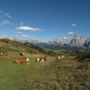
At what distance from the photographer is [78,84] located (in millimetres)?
15695

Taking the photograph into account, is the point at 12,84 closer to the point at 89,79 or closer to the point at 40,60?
the point at 89,79

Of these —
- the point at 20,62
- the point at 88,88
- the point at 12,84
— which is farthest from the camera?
the point at 20,62

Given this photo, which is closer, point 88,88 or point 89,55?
point 88,88

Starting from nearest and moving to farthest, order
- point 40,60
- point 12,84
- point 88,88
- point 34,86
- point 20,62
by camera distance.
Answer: point 88,88 < point 34,86 < point 12,84 < point 20,62 < point 40,60

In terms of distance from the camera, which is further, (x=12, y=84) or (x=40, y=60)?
(x=40, y=60)

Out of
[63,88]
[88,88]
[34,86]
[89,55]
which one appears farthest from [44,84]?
[89,55]

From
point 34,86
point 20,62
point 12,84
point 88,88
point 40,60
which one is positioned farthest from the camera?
point 40,60

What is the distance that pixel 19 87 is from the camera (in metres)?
15.1

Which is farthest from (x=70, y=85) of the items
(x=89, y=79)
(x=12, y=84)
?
(x=12, y=84)

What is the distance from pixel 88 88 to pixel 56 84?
10.7 ft

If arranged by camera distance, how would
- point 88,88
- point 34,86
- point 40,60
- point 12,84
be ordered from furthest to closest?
point 40,60 < point 12,84 < point 34,86 < point 88,88

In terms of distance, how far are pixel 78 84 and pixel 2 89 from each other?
745 centimetres

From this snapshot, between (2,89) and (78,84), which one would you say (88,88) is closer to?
(78,84)

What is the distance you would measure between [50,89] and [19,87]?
3.06m
